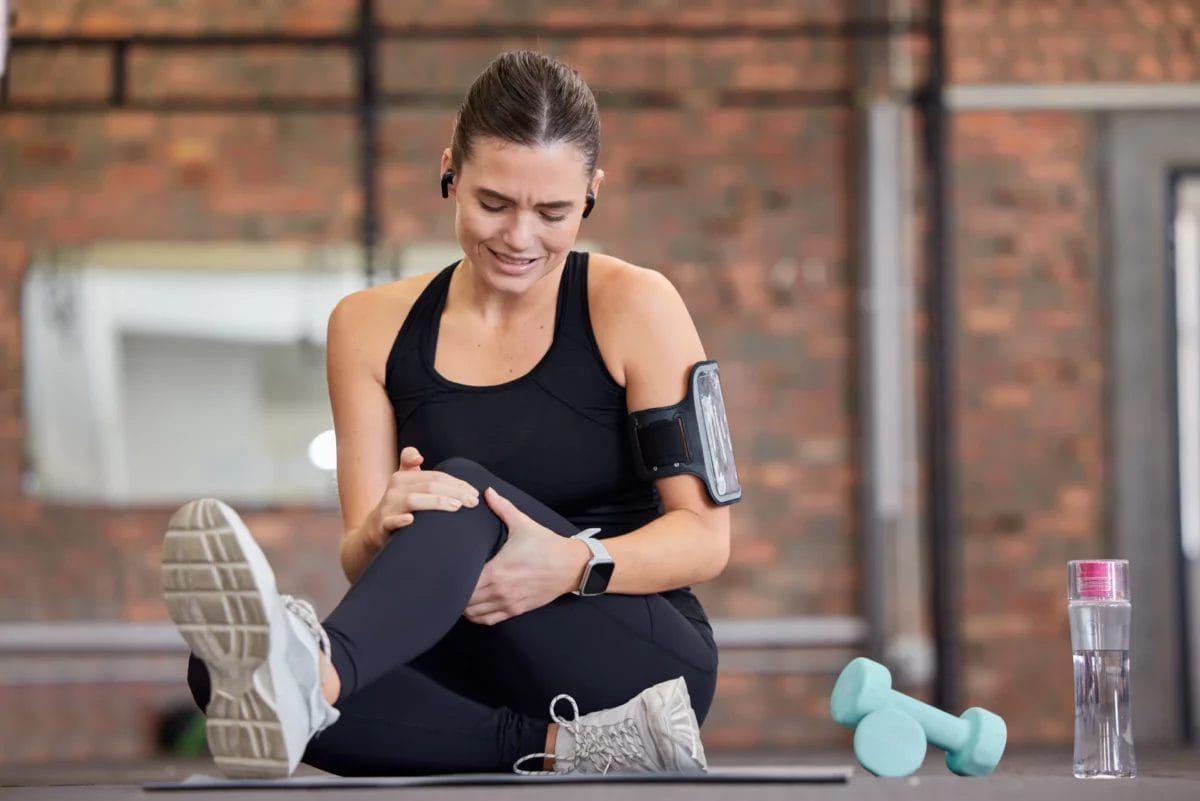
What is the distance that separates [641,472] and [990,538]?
10.6ft

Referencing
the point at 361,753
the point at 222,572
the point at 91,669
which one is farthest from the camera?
the point at 91,669

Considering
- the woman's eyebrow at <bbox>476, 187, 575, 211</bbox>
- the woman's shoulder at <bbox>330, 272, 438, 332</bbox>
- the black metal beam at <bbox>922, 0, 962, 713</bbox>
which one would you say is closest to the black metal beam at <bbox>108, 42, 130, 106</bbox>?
the black metal beam at <bbox>922, 0, 962, 713</bbox>

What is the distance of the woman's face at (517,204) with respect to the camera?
6.06ft

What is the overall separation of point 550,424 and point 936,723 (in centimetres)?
57

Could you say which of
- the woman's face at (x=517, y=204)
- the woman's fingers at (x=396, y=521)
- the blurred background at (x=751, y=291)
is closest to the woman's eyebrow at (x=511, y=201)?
the woman's face at (x=517, y=204)

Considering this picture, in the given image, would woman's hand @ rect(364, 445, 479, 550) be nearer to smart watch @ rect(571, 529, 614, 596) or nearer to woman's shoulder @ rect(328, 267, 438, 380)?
smart watch @ rect(571, 529, 614, 596)

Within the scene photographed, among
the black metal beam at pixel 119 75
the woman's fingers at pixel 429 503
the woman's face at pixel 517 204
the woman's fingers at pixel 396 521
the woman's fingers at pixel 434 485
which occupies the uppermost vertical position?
the black metal beam at pixel 119 75

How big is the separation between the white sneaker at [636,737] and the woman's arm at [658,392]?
0.43 feet

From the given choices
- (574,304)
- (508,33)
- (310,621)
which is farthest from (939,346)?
(310,621)

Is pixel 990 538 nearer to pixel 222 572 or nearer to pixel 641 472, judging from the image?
pixel 641 472

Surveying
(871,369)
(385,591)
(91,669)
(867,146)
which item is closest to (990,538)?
(871,369)

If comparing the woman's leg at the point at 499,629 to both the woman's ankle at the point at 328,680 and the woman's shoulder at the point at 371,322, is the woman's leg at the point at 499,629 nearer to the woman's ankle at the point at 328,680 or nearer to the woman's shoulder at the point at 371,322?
the woman's ankle at the point at 328,680

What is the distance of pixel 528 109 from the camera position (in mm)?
1849

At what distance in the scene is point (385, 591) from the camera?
1654 millimetres
